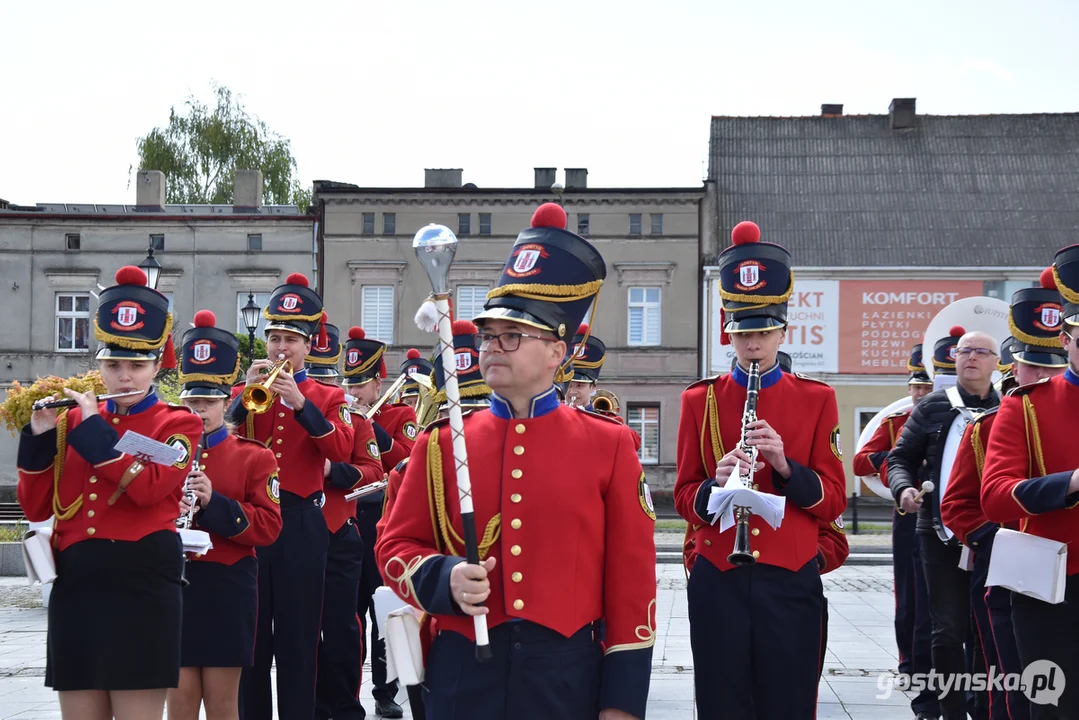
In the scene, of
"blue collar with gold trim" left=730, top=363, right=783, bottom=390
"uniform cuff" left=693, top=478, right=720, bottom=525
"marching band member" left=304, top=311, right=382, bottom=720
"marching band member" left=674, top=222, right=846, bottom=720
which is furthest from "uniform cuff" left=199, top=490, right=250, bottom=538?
"blue collar with gold trim" left=730, top=363, right=783, bottom=390

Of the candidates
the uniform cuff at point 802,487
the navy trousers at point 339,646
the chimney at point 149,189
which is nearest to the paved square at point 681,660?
the navy trousers at point 339,646

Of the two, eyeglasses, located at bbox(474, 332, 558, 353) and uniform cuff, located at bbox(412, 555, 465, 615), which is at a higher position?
eyeglasses, located at bbox(474, 332, 558, 353)

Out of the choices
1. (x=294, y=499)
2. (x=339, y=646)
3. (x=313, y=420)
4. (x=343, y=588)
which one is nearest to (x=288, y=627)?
(x=294, y=499)

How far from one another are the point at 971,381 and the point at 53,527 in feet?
18.7

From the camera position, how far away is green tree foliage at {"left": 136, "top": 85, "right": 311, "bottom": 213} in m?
45.0

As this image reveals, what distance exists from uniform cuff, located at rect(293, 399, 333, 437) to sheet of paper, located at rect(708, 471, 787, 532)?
302cm

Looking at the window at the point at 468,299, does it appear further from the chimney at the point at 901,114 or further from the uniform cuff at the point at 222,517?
A: the uniform cuff at the point at 222,517

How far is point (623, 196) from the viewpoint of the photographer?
39.6m

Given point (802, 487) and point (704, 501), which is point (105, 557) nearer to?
point (704, 501)

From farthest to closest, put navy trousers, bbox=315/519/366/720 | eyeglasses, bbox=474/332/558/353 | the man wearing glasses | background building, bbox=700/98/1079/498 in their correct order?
background building, bbox=700/98/1079/498 → navy trousers, bbox=315/519/366/720 → the man wearing glasses → eyeglasses, bbox=474/332/558/353

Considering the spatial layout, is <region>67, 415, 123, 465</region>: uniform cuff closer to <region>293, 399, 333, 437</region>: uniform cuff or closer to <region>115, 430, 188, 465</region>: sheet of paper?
<region>115, 430, 188, 465</region>: sheet of paper

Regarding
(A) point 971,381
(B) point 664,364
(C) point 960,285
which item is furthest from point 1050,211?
(A) point 971,381

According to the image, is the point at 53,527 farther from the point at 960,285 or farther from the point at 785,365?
the point at 960,285

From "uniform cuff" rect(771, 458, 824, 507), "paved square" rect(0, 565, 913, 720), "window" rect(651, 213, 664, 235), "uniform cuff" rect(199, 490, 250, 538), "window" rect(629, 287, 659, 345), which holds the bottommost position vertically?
"paved square" rect(0, 565, 913, 720)
